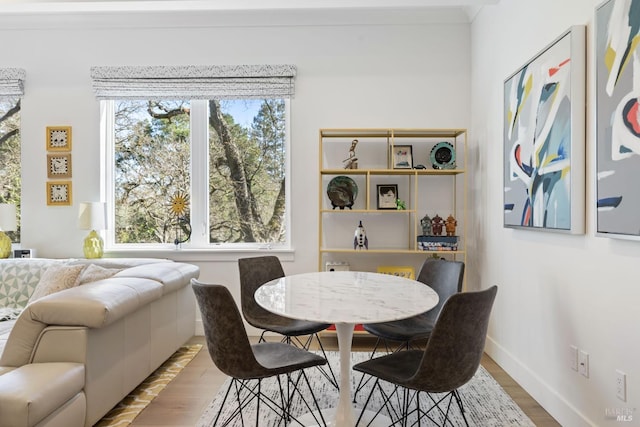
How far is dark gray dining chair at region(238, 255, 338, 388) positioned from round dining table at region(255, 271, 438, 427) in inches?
12.0

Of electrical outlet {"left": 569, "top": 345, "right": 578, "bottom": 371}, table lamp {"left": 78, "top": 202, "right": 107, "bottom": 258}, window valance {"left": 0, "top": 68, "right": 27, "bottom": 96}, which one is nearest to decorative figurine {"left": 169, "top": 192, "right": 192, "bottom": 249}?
table lamp {"left": 78, "top": 202, "right": 107, "bottom": 258}

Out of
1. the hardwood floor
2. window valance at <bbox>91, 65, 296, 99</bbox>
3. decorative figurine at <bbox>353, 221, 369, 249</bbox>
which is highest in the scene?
window valance at <bbox>91, 65, 296, 99</bbox>

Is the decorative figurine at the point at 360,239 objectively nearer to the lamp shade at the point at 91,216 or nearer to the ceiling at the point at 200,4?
the ceiling at the point at 200,4

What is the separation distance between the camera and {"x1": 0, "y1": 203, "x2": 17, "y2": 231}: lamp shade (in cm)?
340

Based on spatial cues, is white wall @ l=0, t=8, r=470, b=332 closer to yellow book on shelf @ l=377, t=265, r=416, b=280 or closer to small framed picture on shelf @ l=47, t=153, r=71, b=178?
small framed picture on shelf @ l=47, t=153, r=71, b=178

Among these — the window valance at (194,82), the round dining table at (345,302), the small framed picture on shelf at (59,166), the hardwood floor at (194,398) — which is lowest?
the hardwood floor at (194,398)

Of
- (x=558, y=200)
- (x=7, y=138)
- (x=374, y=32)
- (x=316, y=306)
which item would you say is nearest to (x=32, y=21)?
(x=7, y=138)

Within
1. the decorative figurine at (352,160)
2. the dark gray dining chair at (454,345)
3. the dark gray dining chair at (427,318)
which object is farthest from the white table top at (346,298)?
the decorative figurine at (352,160)

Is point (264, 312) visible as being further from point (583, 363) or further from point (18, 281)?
point (18, 281)

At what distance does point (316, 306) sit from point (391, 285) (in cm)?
60

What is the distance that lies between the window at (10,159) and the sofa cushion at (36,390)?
8.88 feet

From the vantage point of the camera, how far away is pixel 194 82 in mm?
3600

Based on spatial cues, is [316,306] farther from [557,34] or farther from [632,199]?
[557,34]

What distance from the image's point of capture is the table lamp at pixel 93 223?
334cm
